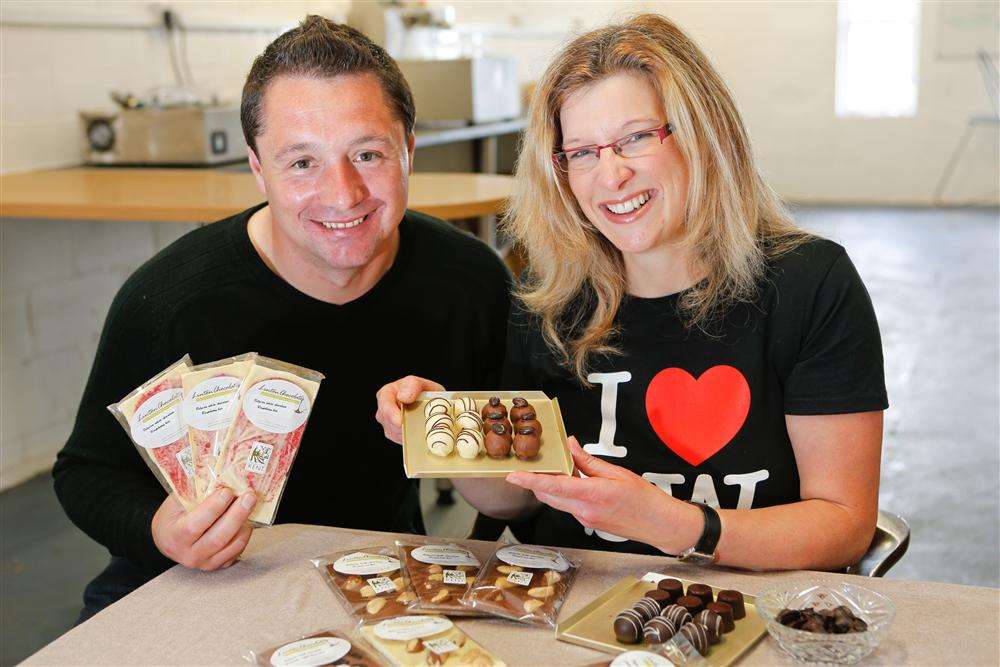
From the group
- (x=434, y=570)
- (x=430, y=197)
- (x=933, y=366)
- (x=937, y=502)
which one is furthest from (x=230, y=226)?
(x=933, y=366)

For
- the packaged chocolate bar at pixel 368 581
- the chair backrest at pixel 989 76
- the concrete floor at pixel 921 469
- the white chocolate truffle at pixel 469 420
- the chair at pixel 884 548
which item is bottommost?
the concrete floor at pixel 921 469

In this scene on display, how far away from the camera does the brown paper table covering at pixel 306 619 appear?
108 cm

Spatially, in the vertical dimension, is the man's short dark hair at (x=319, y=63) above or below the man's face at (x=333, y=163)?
above

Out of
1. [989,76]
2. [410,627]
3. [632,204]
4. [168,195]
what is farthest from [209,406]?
[989,76]

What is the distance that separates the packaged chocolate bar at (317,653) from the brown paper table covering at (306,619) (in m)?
0.04

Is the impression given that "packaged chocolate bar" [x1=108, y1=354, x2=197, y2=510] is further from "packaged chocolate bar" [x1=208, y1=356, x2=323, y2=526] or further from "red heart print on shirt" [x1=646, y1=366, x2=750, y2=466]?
"red heart print on shirt" [x1=646, y1=366, x2=750, y2=466]

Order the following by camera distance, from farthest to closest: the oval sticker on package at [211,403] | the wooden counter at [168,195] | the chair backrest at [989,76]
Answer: the chair backrest at [989,76] < the wooden counter at [168,195] < the oval sticker on package at [211,403]

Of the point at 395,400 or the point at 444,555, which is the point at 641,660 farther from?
the point at 395,400

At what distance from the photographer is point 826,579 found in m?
1.25

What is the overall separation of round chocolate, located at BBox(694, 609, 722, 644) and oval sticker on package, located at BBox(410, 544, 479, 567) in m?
0.32

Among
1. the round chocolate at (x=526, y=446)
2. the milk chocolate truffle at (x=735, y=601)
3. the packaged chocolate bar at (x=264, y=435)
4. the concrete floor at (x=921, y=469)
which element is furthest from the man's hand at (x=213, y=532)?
the concrete floor at (x=921, y=469)

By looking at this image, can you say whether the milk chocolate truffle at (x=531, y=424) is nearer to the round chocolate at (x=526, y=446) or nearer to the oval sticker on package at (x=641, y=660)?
the round chocolate at (x=526, y=446)

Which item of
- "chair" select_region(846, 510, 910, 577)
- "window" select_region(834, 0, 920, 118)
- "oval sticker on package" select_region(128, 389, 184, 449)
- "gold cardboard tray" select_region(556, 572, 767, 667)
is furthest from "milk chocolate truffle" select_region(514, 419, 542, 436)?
"window" select_region(834, 0, 920, 118)

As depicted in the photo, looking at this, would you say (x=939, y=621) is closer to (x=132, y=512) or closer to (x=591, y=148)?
(x=591, y=148)
